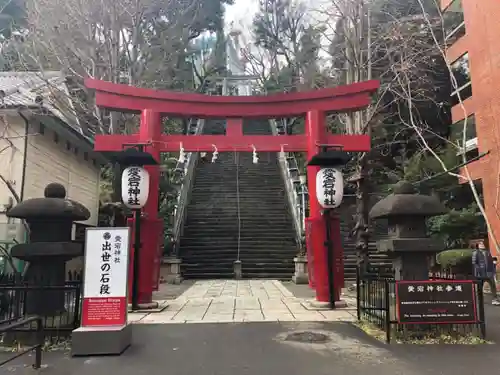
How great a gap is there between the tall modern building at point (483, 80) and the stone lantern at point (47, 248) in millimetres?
13105

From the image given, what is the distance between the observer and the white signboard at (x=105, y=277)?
21.5 ft

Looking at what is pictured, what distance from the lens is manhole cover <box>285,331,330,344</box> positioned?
7277 millimetres

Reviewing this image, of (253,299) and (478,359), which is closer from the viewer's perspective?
(478,359)

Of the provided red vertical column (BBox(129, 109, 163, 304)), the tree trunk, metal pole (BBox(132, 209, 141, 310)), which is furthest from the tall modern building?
metal pole (BBox(132, 209, 141, 310))

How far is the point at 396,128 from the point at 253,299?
1636cm

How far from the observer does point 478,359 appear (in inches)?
241

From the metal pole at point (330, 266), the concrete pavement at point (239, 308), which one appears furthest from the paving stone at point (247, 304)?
the metal pole at point (330, 266)

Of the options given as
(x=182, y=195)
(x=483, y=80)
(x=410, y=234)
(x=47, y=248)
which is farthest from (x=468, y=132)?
(x=47, y=248)

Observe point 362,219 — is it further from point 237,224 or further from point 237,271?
point 237,224

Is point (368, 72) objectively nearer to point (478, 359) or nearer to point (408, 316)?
point (408, 316)

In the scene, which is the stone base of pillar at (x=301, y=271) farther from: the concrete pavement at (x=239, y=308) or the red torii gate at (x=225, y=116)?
the red torii gate at (x=225, y=116)

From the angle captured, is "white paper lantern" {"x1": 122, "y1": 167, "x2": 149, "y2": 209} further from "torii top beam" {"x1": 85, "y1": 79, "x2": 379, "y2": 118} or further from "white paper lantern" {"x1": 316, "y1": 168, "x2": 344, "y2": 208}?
"white paper lantern" {"x1": 316, "y1": 168, "x2": 344, "y2": 208}

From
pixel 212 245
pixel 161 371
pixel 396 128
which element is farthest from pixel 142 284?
pixel 396 128

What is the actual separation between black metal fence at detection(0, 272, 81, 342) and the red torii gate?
12.1ft
